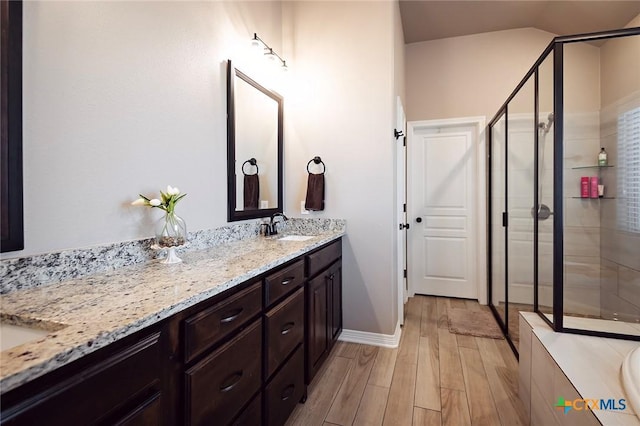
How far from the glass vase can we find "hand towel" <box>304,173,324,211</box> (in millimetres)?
1255

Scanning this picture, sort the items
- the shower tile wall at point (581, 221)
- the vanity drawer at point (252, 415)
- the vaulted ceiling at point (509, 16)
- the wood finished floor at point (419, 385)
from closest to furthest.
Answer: the vanity drawer at point (252, 415) < the wood finished floor at point (419, 385) < the shower tile wall at point (581, 221) < the vaulted ceiling at point (509, 16)

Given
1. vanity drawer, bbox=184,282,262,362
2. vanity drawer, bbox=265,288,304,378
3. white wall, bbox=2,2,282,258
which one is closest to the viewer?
vanity drawer, bbox=184,282,262,362

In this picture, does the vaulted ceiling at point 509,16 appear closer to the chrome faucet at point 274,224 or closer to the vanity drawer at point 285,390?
the chrome faucet at point 274,224

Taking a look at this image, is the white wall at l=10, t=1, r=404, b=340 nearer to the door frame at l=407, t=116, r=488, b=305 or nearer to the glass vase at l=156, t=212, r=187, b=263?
the glass vase at l=156, t=212, r=187, b=263

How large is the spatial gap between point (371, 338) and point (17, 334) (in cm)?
223

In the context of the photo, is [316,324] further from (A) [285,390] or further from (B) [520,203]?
(B) [520,203]

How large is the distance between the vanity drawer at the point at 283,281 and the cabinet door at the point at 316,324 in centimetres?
19

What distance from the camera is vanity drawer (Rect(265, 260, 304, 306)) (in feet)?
4.38

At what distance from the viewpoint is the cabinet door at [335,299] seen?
2.20 m

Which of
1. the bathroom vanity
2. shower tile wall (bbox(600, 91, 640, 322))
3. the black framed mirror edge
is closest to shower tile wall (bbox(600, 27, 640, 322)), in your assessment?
shower tile wall (bbox(600, 91, 640, 322))

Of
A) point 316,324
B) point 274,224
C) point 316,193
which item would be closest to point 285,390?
point 316,324

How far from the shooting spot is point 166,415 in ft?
2.68

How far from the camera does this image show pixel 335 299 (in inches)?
90.3

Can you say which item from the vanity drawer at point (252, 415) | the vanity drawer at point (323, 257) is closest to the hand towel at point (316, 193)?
the vanity drawer at point (323, 257)
